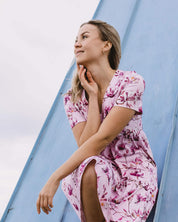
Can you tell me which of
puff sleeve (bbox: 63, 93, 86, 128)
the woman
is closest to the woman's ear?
the woman

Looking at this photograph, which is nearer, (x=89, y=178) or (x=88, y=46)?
(x=89, y=178)

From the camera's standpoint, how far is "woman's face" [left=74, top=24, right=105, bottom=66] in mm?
1149

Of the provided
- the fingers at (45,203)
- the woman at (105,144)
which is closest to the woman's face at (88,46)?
the woman at (105,144)

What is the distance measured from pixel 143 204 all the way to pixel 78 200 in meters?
0.17

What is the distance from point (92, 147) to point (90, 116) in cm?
14

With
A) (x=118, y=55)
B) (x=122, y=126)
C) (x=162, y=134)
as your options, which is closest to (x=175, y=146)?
(x=162, y=134)

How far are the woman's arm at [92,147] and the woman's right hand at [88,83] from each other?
5.5 inches

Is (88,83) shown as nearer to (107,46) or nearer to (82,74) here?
(82,74)

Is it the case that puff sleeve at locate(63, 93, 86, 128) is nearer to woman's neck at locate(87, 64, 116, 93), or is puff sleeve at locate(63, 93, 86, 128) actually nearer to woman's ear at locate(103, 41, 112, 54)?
woman's neck at locate(87, 64, 116, 93)

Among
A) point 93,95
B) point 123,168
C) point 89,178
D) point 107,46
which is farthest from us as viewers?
point 107,46

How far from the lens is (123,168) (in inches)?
38.3

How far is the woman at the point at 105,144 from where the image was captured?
2.83 feet

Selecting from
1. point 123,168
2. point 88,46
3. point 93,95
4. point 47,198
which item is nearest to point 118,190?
point 123,168

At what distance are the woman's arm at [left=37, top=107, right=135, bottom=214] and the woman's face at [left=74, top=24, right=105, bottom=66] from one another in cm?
26
